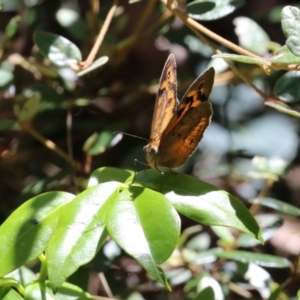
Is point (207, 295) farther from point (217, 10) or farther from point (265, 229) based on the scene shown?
point (217, 10)

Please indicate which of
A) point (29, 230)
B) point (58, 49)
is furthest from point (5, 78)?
point (29, 230)

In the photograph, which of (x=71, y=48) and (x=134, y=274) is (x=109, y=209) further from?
(x=134, y=274)

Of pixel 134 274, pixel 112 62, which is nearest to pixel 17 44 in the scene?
pixel 112 62

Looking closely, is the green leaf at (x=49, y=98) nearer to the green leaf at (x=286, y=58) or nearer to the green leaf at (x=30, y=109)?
the green leaf at (x=30, y=109)

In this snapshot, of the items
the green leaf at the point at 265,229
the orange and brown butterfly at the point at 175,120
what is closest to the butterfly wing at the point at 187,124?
the orange and brown butterfly at the point at 175,120

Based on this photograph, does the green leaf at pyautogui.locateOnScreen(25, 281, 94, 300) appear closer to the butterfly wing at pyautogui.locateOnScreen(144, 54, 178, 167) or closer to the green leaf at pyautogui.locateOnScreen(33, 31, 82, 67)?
the butterfly wing at pyautogui.locateOnScreen(144, 54, 178, 167)

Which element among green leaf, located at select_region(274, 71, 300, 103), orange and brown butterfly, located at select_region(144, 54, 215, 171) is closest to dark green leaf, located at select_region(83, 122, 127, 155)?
orange and brown butterfly, located at select_region(144, 54, 215, 171)
